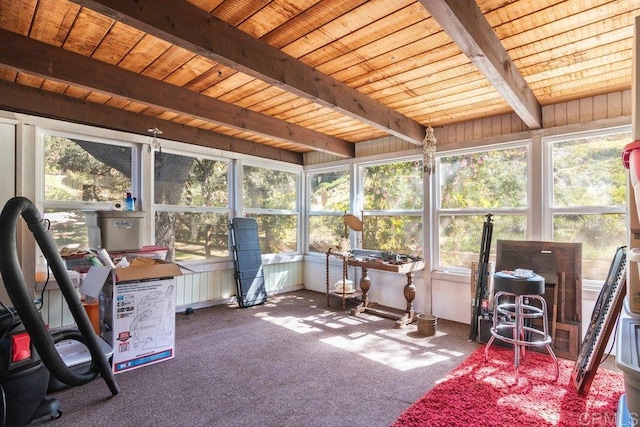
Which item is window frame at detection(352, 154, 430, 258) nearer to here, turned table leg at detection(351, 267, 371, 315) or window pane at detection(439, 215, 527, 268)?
window pane at detection(439, 215, 527, 268)

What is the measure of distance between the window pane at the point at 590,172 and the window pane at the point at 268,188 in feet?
12.9

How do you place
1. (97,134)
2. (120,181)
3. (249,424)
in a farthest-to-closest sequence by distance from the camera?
(120,181) < (97,134) < (249,424)

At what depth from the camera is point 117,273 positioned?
2.57 m

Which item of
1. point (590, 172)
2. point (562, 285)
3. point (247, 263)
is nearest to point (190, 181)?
point (247, 263)

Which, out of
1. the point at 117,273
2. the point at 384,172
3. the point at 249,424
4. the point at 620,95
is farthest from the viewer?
the point at 384,172

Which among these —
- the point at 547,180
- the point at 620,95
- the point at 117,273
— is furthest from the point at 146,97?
the point at 620,95

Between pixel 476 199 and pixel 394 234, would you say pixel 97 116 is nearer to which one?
pixel 394 234

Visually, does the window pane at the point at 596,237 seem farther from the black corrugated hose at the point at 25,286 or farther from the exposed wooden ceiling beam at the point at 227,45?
the black corrugated hose at the point at 25,286

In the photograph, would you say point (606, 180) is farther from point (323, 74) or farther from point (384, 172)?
point (323, 74)

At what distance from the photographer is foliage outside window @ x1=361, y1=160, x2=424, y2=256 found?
178 inches

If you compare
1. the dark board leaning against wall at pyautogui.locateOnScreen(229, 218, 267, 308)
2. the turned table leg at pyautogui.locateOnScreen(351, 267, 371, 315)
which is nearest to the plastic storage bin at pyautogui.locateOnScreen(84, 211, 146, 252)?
the dark board leaning against wall at pyautogui.locateOnScreen(229, 218, 267, 308)

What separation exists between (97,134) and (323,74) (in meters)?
2.73

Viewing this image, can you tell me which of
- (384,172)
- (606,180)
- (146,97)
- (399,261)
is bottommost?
(399,261)

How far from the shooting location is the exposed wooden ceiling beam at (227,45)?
1685 millimetres
